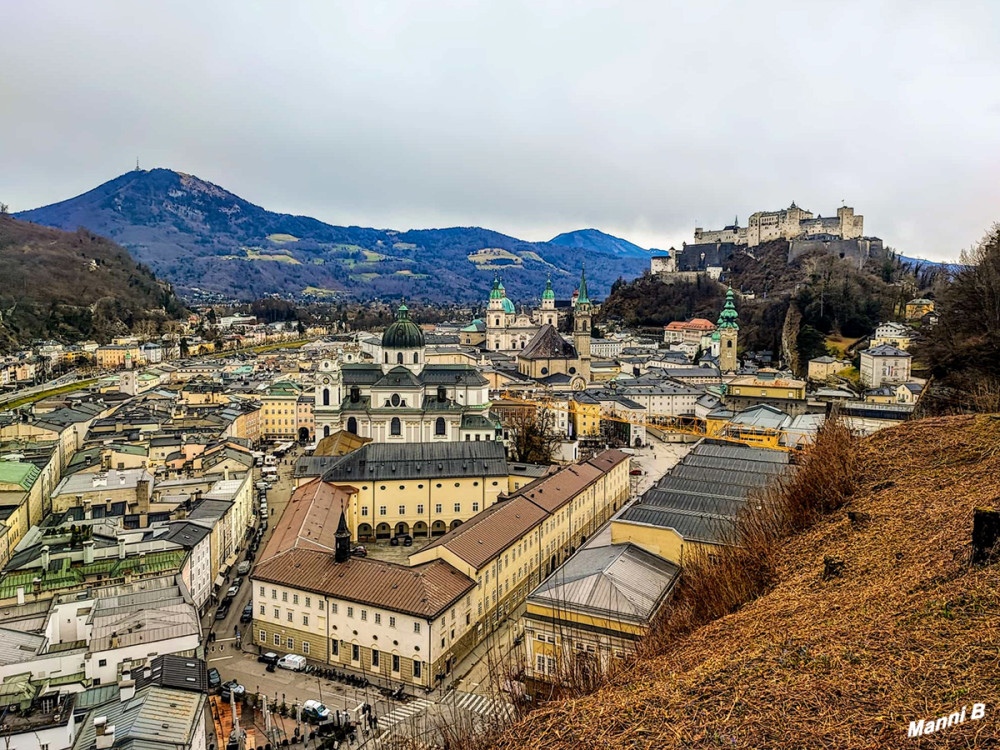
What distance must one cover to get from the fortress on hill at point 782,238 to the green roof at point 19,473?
103 metres

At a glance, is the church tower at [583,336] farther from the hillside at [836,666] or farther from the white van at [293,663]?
the hillside at [836,666]

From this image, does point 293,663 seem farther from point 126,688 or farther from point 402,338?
point 402,338

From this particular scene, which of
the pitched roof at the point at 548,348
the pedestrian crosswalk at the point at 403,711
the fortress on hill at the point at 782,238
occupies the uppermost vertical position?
Result: the fortress on hill at the point at 782,238

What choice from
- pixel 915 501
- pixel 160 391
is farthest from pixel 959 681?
pixel 160 391

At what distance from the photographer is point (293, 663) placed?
75.7 feet

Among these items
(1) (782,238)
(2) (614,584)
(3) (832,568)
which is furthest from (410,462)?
(1) (782,238)

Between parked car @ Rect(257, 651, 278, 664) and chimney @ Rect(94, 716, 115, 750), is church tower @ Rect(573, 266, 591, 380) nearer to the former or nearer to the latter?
parked car @ Rect(257, 651, 278, 664)

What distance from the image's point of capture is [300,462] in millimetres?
38281

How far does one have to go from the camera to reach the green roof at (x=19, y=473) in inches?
1383

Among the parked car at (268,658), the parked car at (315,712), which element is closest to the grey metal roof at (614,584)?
the parked car at (315,712)

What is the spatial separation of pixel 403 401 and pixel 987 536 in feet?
135

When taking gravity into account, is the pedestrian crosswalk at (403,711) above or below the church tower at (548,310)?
below

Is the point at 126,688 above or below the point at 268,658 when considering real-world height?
above

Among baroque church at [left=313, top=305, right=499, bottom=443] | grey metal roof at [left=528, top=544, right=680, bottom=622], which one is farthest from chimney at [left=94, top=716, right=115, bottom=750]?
baroque church at [left=313, top=305, right=499, bottom=443]
